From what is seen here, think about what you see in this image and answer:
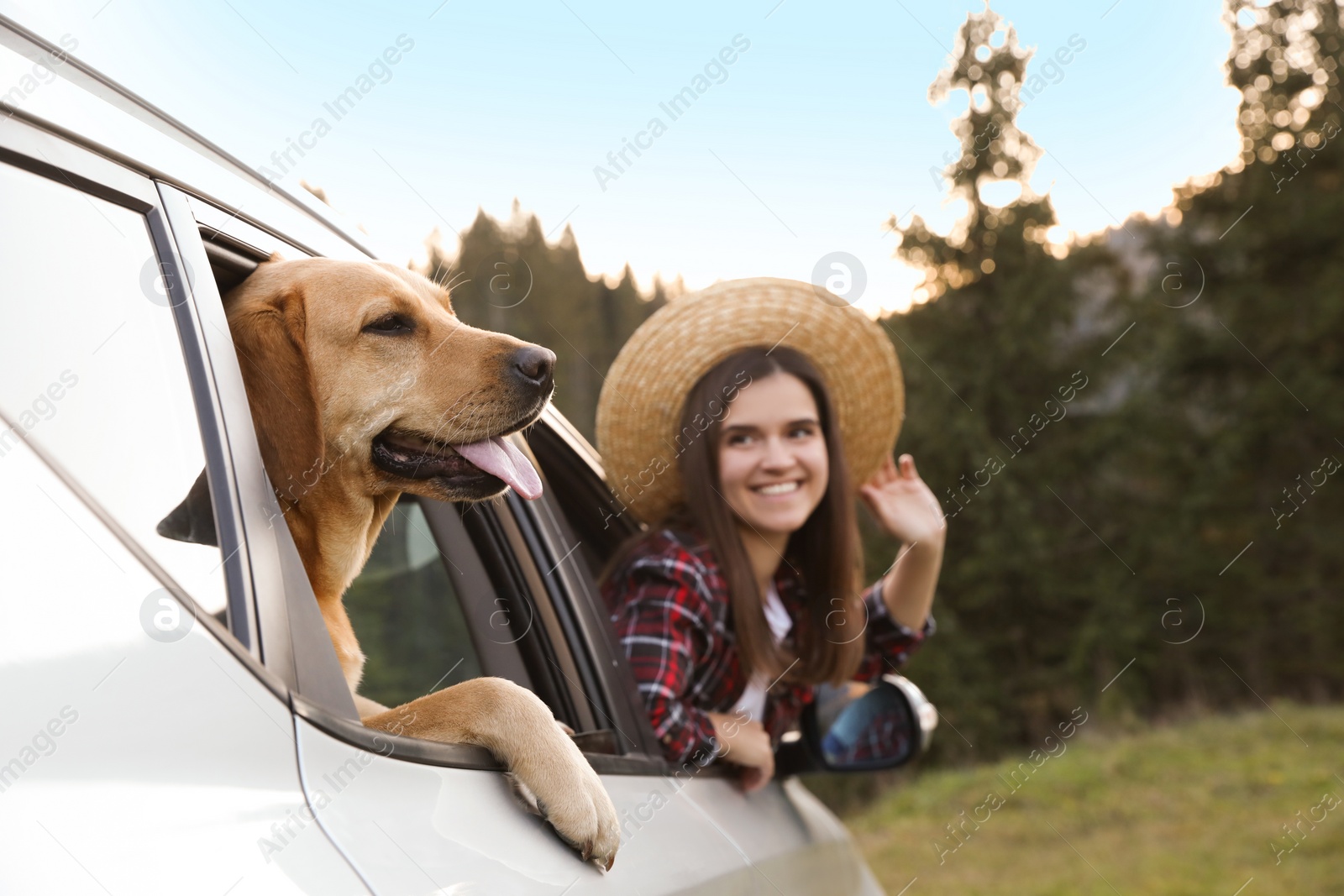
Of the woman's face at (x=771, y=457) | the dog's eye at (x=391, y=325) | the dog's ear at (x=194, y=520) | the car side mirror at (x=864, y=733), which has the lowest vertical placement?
the car side mirror at (x=864, y=733)

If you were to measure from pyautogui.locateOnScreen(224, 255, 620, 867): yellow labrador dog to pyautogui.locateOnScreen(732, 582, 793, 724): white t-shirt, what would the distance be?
1.12 m

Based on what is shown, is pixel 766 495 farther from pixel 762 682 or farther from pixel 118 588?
pixel 118 588

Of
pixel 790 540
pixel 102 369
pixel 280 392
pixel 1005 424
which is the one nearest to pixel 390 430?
pixel 280 392

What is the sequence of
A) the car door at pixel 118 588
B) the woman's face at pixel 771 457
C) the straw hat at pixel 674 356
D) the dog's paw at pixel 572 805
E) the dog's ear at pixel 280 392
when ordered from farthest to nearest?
the straw hat at pixel 674 356 → the woman's face at pixel 771 457 → the dog's ear at pixel 280 392 → the dog's paw at pixel 572 805 → the car door at pixel 118 588

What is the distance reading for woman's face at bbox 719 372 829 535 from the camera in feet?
10.1

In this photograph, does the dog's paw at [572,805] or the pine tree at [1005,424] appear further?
the pine tree at [1005,424]

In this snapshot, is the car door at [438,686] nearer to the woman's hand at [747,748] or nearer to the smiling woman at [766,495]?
the woman's hand at [747,748]

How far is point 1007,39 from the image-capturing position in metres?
20.4

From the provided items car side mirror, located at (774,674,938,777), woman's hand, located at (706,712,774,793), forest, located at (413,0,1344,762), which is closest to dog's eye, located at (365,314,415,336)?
woman's hand, located at (706,712,774,793)

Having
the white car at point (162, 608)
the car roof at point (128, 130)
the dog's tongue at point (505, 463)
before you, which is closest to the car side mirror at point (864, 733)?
the white car at point (162, 608)

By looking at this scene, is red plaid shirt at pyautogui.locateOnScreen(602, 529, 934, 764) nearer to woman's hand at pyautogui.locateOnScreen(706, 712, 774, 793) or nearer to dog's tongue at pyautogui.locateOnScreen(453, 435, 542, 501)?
woman's hand at pyautogui.locateOnScreen(706, 712, 774, 793)

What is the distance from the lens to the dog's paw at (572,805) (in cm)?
143

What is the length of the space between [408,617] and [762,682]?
0.93m

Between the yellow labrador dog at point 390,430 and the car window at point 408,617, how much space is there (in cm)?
60
